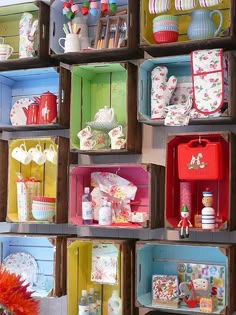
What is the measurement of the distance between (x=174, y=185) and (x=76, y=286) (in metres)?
0.81

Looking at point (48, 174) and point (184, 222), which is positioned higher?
point (48, 174)

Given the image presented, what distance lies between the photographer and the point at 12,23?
375 centimetres

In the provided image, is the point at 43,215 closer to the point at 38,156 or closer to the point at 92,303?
the point at 38,156

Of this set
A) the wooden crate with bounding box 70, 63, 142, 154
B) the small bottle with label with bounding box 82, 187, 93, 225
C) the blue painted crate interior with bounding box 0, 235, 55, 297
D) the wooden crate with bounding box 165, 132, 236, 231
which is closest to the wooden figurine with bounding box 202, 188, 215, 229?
the wooden crate with bounding box 165, 132, 236, 231

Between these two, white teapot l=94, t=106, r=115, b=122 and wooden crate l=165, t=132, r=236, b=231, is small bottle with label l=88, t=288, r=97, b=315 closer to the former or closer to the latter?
wooden crate l=165, t=132, r=236, b=231

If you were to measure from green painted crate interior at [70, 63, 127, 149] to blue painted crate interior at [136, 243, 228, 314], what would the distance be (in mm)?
736

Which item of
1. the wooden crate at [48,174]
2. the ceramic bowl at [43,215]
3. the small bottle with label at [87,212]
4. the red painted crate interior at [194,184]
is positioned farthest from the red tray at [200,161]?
the ceramic bowl at [43,215]

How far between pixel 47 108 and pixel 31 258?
935mm

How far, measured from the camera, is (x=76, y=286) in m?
3.28

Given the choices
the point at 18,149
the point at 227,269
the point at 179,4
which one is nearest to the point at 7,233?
the point at 18,149

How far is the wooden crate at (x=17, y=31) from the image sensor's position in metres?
3.44

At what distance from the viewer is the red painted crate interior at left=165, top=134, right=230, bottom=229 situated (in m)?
2.98

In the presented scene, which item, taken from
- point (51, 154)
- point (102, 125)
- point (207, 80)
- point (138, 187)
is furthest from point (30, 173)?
point (207, 80)

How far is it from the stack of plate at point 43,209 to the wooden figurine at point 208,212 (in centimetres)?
91
